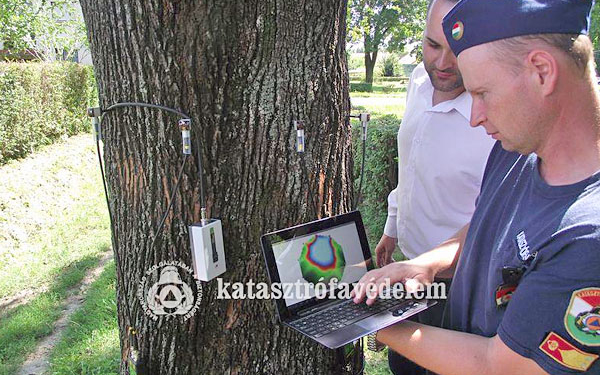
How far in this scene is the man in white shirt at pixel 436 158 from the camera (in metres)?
1.97

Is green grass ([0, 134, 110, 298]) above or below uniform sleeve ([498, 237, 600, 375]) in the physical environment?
below

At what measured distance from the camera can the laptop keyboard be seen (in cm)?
139

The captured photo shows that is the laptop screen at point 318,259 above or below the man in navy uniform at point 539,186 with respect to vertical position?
below

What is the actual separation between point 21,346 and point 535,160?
12.8 feet

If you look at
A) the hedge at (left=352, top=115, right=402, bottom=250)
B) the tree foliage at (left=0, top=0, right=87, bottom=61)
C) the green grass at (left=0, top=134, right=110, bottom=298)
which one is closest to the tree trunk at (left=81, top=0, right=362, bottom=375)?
the hedge at (left=352, top=115, right=402, bottom=250)

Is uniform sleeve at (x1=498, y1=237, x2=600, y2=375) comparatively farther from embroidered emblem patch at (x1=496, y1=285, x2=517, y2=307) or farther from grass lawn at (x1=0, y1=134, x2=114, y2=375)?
grass lawn at (x1=0, y1=134, x2=114, y2=375)

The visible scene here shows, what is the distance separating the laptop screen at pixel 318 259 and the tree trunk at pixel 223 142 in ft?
0.38

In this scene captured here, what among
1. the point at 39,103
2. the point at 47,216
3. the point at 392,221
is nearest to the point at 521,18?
the point at 392,221

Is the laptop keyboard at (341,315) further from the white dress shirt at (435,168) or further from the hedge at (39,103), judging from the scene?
the hedge at (39,103)

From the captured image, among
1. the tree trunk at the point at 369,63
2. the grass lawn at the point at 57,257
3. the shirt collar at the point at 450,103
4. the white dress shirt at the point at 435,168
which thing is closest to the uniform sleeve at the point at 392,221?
the white dress shirt at the point at 435,168

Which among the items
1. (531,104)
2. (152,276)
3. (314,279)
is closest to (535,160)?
(531,104)

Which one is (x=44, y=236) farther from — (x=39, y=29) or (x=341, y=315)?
(x=39, y=29)

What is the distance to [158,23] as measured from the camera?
141 centimetres

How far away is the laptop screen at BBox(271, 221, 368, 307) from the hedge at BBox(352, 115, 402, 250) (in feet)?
12.3
